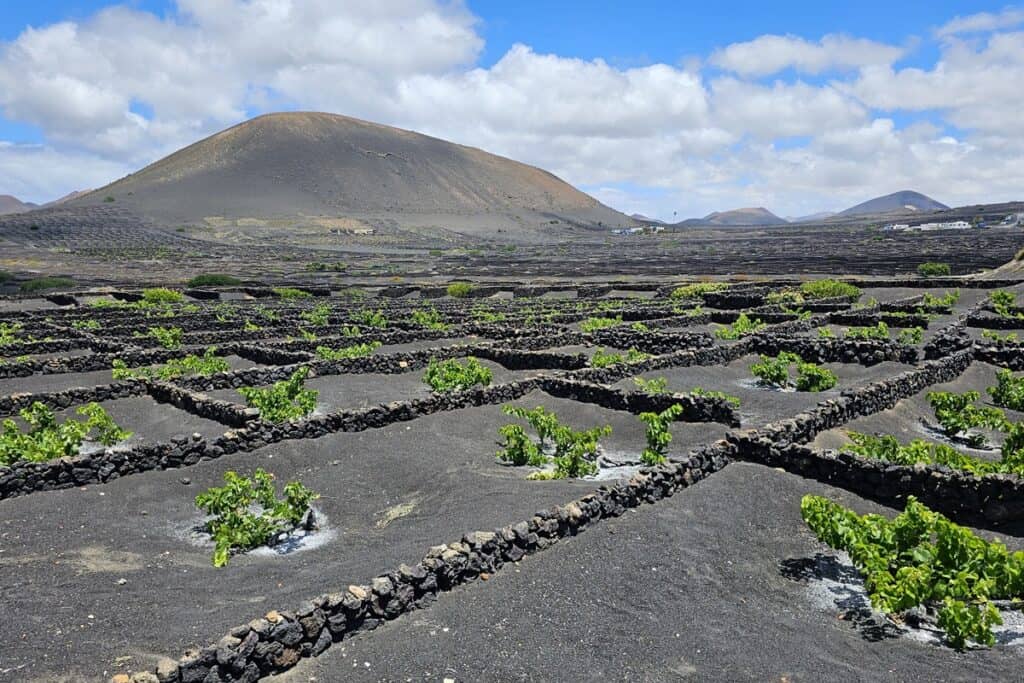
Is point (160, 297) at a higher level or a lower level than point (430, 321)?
higher

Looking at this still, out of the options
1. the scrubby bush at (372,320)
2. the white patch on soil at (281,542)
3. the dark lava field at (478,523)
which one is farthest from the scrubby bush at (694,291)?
the white patch on soil at (281,542)

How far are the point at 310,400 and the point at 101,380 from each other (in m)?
9.23

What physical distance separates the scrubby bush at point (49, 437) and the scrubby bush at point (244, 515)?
3.91 m

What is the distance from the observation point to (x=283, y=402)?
55.2ft

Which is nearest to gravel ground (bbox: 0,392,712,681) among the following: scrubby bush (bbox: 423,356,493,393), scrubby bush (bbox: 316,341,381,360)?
scrubby bush (bbox: 423,356,493,393)

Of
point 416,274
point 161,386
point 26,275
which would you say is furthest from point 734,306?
point 26,275

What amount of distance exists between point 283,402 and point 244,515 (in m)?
6.23

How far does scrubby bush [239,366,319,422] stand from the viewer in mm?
16312

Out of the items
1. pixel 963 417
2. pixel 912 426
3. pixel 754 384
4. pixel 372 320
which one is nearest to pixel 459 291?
pixel 372 320

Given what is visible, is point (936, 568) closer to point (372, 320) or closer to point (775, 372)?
point (775, 372)

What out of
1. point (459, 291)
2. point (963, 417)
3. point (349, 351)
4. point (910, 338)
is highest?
point (459, 291)

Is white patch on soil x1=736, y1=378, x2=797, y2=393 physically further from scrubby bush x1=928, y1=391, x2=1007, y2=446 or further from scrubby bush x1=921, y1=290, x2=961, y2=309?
scrubby bush x1=921, y1=290, x2=961, y2=309

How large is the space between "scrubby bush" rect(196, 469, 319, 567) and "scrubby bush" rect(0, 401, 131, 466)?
3.91 m

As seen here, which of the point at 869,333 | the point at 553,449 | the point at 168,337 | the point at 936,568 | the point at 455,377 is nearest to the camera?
the point at 936,568
